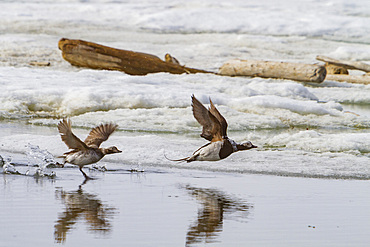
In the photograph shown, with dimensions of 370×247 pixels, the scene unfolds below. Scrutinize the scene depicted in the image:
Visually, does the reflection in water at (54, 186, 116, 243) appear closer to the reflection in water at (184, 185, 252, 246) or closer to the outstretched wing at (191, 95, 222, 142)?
the reflection in water at (184, 185, 252, 246)

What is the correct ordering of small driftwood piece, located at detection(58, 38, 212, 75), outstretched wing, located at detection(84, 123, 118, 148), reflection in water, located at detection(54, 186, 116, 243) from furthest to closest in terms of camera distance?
1. small driftwood piece, located at detection(58, 38, 212, 75)
2. outstretched wing, located at detection(84, 123, 118, 148)
3. reflection in water, located at detection(54, 186, 116, 243)

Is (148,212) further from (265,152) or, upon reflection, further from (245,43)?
(245,43)

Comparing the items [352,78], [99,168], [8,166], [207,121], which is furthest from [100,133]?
[352,78]

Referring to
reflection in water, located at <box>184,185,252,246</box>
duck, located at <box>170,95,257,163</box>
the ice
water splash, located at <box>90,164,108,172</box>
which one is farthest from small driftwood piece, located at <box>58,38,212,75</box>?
reflection in water, located at <box>184,185,252,246</box>

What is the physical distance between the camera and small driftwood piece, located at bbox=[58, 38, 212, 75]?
1586 cm

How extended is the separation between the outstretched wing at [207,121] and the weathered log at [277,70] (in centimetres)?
950

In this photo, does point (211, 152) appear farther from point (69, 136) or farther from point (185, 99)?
point (185, 99)

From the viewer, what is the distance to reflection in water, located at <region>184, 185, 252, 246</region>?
15.5 feet

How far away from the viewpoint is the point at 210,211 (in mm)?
5516

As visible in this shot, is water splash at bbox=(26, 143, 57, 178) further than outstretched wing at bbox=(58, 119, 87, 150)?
Yes

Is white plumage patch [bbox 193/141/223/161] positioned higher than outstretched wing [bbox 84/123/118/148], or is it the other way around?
outstretched wing [bbox 84/123/118/148]

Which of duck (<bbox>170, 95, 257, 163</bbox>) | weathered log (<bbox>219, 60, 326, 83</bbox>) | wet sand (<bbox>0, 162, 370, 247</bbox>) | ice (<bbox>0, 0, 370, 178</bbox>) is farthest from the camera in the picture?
weathered log (<bbox>219, 60, 326, 83</bbox>)

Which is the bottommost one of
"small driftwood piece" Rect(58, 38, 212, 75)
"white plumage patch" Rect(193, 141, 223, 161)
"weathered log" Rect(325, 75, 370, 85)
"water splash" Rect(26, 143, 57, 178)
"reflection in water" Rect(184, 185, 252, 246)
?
"reflection in water" Rect(184, 185, 252, 246)

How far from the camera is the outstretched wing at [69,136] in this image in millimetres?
6668
